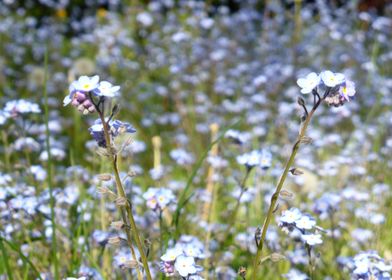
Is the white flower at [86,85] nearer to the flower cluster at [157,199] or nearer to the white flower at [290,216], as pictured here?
the white flower at [290,216]

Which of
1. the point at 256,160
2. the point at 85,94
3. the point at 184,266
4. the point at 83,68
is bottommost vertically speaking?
the point at 184,266

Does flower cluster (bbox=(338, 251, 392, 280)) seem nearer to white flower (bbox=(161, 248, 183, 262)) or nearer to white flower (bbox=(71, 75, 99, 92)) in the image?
white flower (bbox=(161, 248, 183, 262))

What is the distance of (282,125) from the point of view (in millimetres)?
5613

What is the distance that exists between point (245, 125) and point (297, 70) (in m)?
1.81

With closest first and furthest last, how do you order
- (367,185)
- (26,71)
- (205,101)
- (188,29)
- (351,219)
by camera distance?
(351,219) < (367,185) < (205,101) < (26,71) < (188,29)

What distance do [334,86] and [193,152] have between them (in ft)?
12.9

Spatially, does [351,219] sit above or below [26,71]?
below

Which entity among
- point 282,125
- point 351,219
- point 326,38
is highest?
point 326,38

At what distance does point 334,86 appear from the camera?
2.00 m

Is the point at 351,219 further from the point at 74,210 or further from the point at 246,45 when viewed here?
the point at 246,45

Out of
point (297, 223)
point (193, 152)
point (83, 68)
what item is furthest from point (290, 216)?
point (83, 68)

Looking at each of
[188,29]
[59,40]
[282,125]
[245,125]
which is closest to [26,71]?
[59,40]

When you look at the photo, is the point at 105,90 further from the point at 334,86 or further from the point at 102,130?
the point at 334,86

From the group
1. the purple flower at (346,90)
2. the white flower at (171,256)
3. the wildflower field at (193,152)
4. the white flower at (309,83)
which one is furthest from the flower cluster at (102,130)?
the purple flower at (346,90)
